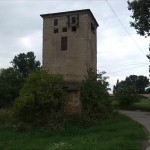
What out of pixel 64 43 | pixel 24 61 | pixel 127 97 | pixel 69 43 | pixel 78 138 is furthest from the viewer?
pixel 24 61

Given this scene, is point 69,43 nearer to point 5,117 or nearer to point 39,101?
point 5,117

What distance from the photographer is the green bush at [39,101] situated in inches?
856

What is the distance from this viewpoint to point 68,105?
83.5 feet

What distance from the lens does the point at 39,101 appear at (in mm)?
21797

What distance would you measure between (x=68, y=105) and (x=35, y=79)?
3618 mm

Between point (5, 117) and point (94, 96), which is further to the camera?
point (94, 96)

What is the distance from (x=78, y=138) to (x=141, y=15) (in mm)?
21573

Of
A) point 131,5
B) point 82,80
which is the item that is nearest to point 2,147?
point 82,80

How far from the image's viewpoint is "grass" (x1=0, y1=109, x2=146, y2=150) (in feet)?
47.3

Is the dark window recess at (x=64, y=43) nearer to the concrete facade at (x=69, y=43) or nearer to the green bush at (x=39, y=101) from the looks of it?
the concrete facade at (x=69, y=43)

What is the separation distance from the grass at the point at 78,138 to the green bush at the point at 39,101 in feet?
3.83

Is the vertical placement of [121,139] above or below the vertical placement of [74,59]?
below

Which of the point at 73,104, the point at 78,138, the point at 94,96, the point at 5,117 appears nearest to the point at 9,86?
the point at 5,117

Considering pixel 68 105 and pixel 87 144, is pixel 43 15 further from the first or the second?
pixel 87 144
